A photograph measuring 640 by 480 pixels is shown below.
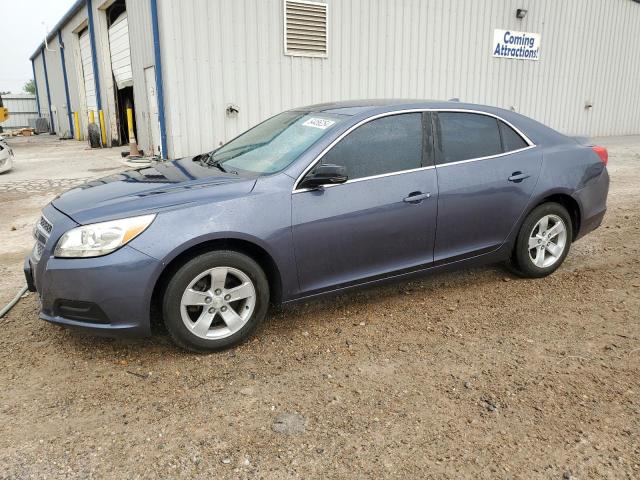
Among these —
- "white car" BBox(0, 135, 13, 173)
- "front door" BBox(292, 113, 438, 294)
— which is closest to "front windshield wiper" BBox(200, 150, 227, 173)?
"front door" BBox(292, 113, 438, 294)

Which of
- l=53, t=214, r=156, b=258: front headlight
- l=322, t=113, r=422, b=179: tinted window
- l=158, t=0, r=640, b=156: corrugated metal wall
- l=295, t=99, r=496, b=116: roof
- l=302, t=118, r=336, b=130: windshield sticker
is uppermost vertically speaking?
l=158, t=0, r=640, b=156: corrugated metal wall

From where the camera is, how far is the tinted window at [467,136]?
411cm

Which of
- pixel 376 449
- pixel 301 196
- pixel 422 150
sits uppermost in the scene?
pixel 422 150

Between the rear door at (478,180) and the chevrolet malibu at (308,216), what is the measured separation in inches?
0.4

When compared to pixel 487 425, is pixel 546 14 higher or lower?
higher

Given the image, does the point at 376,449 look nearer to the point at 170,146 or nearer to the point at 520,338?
the point at 520,338

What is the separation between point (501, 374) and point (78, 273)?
2.52 m

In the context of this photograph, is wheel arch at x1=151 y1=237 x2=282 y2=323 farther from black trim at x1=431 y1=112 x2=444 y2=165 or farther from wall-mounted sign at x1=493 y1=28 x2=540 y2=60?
wall-mounted sign at x1=493 y1=28 x2=540 y2=60

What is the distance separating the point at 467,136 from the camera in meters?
4.22

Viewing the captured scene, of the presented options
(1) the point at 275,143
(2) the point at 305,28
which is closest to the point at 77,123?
(2) the point at 305,28

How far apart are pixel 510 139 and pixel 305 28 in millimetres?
8159

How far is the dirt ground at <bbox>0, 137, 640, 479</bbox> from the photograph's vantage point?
245 cm

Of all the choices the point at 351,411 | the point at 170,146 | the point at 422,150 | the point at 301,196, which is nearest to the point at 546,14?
the point at 170,146

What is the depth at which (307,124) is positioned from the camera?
13.4 feet
